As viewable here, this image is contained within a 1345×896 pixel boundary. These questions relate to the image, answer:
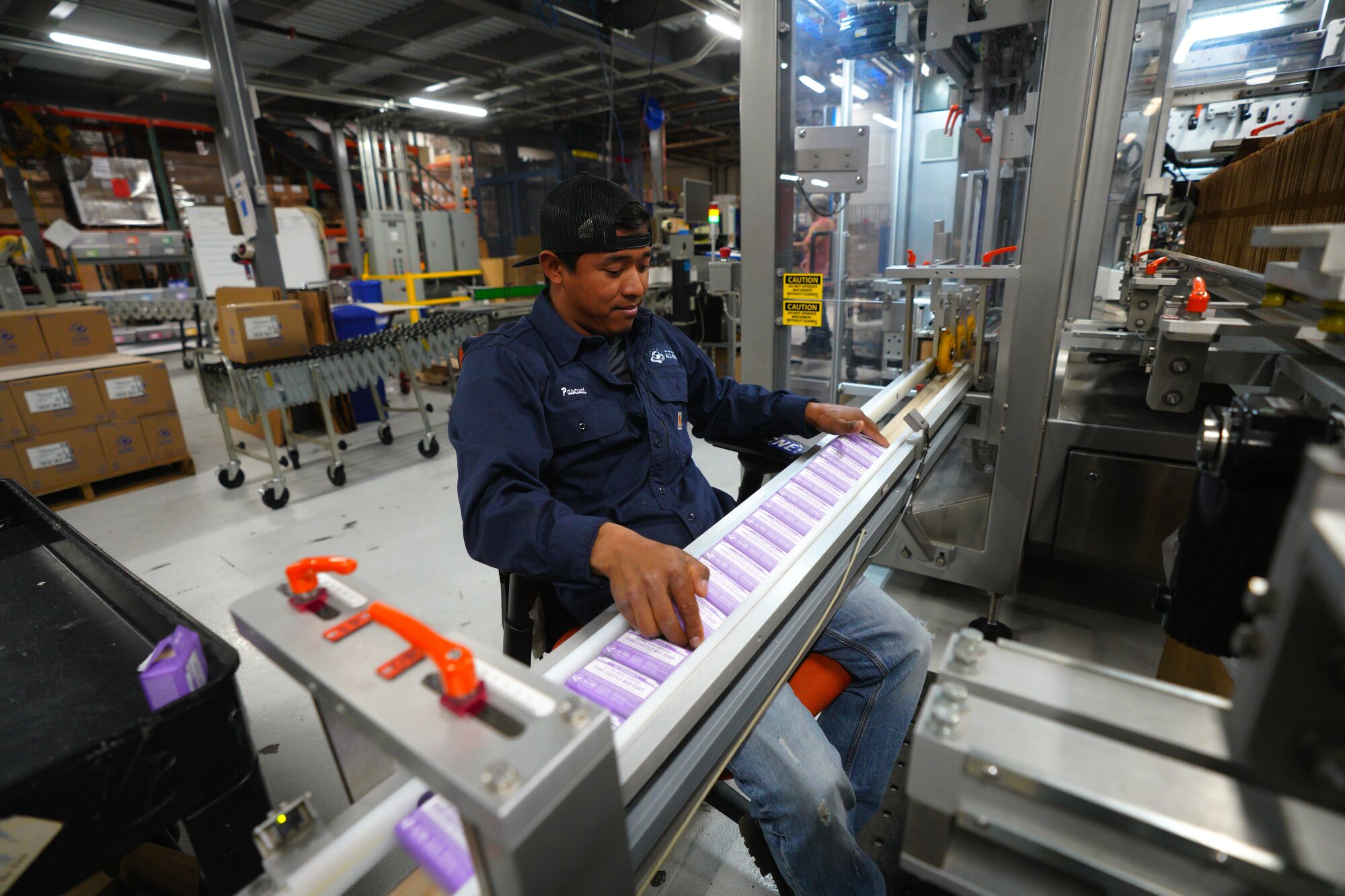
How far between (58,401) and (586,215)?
162 inches

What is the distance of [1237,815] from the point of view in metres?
0.46

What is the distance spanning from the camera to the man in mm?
1021

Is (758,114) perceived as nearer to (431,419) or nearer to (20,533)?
(20,533)

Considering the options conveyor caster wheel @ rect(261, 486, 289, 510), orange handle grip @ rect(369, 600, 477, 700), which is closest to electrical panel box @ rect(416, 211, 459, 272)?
conveyor caster wheel @ rect(261, 486, 289, 510)

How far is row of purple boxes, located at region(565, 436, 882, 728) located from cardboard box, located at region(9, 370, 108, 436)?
4.44m

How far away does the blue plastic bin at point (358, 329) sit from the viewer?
5.30 metres

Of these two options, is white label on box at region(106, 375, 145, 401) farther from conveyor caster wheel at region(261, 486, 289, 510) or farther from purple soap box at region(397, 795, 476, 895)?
purple soap box at region(397, 795, 476, 895)

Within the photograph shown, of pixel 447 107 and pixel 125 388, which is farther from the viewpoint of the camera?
pixel 447 107

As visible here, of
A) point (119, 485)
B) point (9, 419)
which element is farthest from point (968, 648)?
point (119, 485)

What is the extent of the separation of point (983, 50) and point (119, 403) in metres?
5.10

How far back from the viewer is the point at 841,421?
1557 millimetres

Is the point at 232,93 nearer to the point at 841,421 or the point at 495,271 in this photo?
the point at 495,271

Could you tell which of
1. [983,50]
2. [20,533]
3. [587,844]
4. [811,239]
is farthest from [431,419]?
[587,844]

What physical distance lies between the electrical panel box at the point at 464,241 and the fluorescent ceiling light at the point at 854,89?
638 cm
